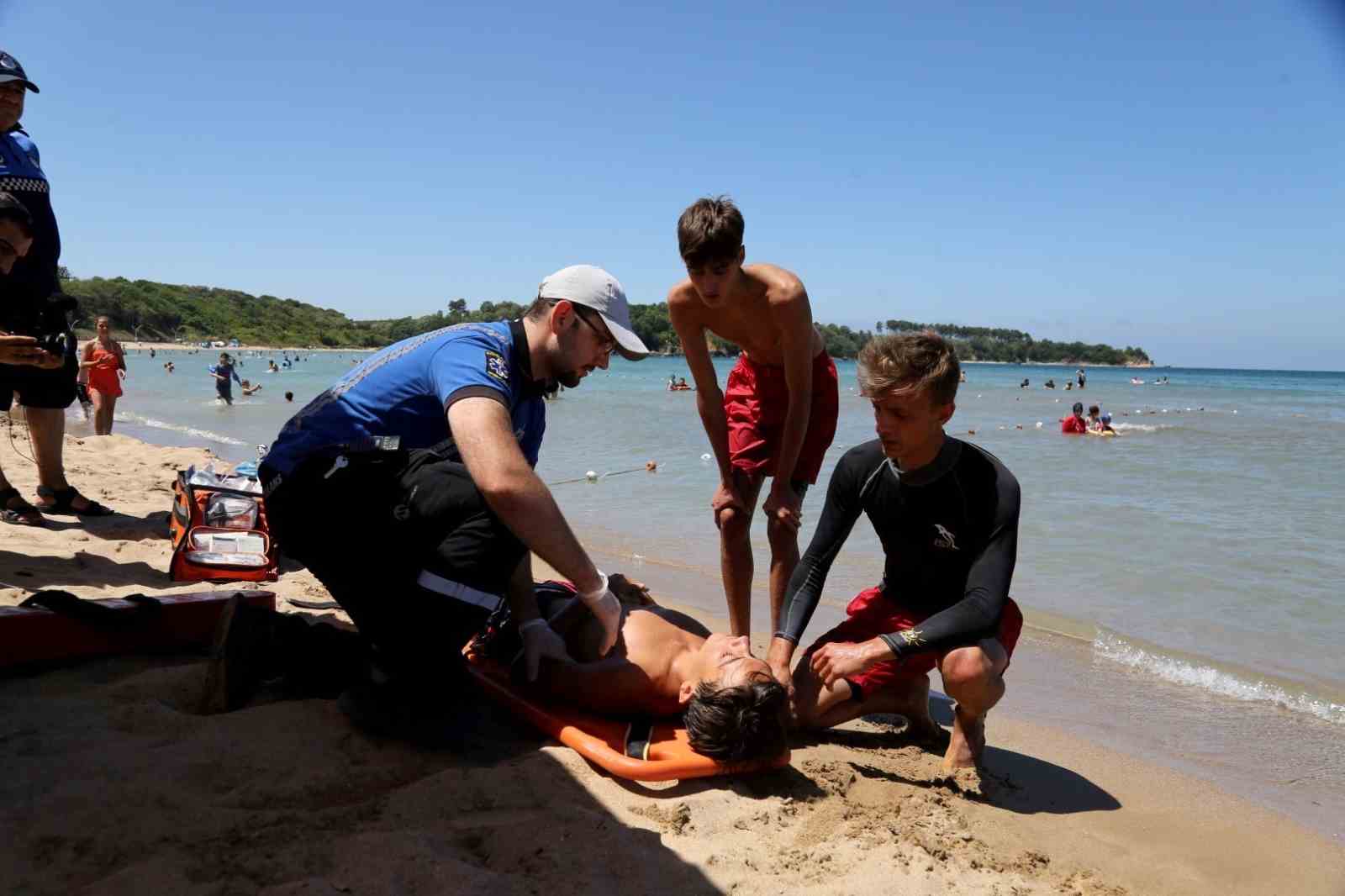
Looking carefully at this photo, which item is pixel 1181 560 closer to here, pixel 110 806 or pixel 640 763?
pixel 640 763

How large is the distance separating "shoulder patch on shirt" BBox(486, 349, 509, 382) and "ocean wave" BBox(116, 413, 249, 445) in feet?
40.3

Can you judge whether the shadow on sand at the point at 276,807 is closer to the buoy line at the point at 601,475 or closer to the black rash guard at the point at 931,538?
the black rash guard at the point at 931,538

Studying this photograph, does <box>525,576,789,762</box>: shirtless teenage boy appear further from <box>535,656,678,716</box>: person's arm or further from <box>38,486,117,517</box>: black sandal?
<box>38,486,117,517</box>: black sandal

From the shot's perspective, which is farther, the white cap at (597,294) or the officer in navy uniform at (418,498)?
the white cap at (597,294)

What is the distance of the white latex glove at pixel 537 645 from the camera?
119 inches

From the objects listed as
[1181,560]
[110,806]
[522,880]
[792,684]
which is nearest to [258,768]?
[110,806]

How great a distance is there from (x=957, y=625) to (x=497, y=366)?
159cm

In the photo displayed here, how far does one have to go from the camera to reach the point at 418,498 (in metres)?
2.60

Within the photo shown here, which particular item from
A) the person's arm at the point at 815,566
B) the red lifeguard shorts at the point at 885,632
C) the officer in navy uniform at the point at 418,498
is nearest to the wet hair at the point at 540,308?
the officer in navy uniform at the point at 418,498

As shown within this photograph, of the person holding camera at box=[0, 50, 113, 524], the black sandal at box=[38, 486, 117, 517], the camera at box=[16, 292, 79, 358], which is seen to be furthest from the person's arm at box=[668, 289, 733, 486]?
the black sandal at box=[38, 486, 117, 517]

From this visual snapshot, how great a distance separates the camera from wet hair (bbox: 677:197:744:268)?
3.61 meters

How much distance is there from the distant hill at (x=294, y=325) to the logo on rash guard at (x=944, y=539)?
6070cm

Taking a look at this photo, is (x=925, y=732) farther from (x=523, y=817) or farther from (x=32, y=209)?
(x=32, y=209)

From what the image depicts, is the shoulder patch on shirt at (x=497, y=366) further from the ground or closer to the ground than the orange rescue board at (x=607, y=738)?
further from the ground
